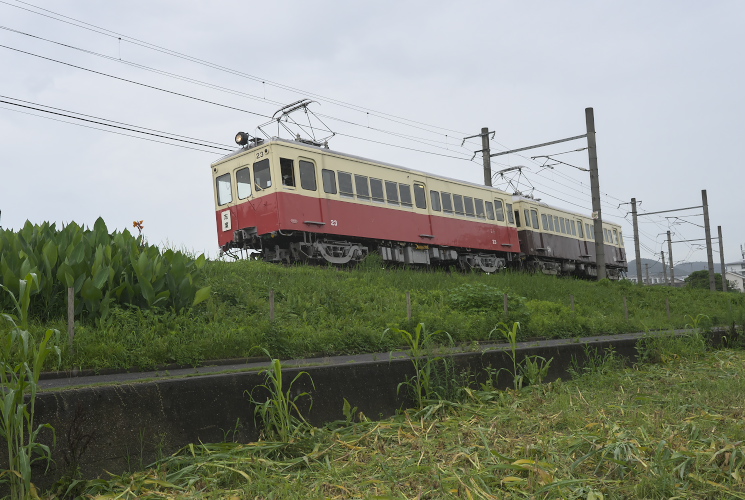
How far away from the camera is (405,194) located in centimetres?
1792

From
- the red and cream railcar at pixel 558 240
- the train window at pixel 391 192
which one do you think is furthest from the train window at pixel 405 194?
the red and cream railcar at pixel 558 240

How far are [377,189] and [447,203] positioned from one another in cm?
339

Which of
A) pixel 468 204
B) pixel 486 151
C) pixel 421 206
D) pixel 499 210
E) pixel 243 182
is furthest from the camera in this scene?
pixel 486 151

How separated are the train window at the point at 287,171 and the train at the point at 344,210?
24mm

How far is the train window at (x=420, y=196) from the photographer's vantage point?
60.3 ft

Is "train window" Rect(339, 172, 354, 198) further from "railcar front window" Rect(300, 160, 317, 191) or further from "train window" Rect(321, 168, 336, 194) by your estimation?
"railcar front window" Rect(300, 160, 317, 191)

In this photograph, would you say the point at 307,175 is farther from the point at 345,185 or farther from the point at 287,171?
the point at 345,185

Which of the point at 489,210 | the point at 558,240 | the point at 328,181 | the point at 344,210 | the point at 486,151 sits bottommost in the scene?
the point at 558,240

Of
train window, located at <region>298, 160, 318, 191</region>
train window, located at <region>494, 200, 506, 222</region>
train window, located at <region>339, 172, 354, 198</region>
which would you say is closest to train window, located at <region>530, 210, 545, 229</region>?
train window, located at <region>494, 200, 506, 222</region>

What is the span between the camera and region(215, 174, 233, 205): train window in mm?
16234

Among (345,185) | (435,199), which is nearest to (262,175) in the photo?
(345,185)

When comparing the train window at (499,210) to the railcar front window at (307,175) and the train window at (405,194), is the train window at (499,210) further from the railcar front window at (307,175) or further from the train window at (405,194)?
the railcar front window at (307,175)

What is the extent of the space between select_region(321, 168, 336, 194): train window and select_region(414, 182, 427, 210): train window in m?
3.37

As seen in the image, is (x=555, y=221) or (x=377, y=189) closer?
(x=377, y=189)
